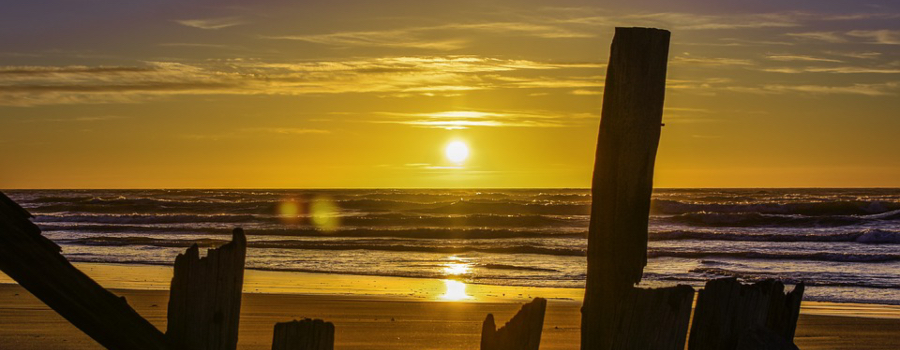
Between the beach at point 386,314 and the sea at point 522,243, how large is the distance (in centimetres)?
159

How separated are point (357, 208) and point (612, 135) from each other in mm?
43330

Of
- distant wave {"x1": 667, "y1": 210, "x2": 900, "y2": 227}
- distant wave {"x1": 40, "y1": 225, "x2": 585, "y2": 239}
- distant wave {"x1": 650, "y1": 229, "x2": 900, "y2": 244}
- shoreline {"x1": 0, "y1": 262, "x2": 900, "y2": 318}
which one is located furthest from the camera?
distant wave {"x1": 667, "y1": 210, "x2": 900, "y2": 227}

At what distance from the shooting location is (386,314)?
412 inches

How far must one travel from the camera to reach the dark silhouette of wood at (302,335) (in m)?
3.41

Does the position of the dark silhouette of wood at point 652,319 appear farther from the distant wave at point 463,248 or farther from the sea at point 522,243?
the distant wave at point 463,248

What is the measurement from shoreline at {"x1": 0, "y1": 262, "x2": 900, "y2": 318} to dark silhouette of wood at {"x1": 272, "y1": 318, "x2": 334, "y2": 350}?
8603mm

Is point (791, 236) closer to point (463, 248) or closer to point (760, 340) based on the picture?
point (463, 248)

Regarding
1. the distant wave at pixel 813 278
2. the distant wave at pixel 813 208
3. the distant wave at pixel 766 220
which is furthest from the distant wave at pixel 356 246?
the distant wave at pixel 813 208

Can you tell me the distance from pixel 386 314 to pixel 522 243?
14.1m

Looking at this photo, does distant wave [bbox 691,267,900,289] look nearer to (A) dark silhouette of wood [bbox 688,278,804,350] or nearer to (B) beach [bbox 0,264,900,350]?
(B) beach [bbox 0,264,900,350]

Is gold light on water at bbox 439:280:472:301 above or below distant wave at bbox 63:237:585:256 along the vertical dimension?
below

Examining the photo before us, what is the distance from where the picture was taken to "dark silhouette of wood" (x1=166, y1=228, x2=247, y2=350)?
10.9 feet

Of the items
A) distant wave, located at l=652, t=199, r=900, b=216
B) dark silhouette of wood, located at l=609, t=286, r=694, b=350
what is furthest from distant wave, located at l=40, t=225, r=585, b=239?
dark silhouette of wood, located at l=609, t=286, r=694, b=350

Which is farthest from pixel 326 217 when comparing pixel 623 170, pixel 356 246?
pixel 623 170
